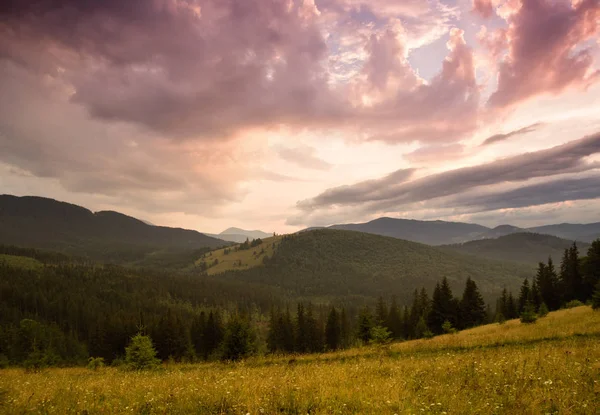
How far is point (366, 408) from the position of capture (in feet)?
22.4

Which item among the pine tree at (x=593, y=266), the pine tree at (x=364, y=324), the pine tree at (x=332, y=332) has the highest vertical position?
the pine tree at (x=593, y=266)

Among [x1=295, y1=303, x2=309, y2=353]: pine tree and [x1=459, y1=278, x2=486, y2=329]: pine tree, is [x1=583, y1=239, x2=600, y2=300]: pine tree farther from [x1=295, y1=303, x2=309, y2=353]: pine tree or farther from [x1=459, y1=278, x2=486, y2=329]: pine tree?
[x1=295, y1=303, x2=309, y2=353]: pine tree

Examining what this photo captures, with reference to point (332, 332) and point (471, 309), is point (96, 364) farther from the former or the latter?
point (471, 309)

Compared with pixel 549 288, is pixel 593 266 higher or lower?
higher

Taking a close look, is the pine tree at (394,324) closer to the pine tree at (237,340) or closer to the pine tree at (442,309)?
the pine tree at (442,309)

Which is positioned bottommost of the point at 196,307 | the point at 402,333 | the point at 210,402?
the point at 196,307

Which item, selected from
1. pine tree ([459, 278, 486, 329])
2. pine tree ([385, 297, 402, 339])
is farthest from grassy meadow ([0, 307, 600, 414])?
pine tree ([385, 297, 402, 339])

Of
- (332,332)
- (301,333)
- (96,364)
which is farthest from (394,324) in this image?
(96,364)

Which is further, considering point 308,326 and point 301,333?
point 308,326

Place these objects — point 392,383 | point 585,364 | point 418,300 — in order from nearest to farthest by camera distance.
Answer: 1. point 392,383
2. point 585,364
3. point 418,300

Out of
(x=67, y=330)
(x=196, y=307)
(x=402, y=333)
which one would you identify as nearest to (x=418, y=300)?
(x=402, y=333)

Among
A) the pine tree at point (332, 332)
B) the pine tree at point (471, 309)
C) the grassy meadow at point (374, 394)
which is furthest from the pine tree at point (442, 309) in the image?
the grassy meadow at point (374, 394)

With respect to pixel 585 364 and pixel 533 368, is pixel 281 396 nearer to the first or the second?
pixel 533 368

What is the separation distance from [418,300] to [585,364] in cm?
7184
